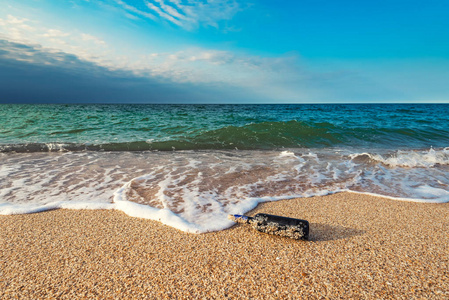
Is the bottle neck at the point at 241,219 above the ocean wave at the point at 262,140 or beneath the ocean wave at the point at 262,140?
above

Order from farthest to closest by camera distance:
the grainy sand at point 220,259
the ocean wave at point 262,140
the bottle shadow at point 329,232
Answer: the ocean wave at point 262,140 → the bottle shadow at point 329,232 → the grainy sand at point 220,259

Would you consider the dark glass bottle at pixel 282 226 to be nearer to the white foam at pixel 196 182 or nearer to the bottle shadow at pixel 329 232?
the bottle shadow at pixel 329 232

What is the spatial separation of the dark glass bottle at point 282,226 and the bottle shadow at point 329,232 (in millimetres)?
161

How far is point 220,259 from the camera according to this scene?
77.8 inches

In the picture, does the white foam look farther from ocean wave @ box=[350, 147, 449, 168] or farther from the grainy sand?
the grainy sand

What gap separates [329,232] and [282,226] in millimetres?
537

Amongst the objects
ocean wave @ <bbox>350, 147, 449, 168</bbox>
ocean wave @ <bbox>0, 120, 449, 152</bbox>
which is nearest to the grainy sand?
ocean wave @ <bbox>350, 147, 449, 168</bbox>

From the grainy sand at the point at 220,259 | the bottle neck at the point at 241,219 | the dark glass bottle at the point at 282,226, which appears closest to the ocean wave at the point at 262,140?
the grainy sand at the point at 220,259

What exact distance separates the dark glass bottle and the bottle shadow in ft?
0.53

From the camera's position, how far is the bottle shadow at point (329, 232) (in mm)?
2331

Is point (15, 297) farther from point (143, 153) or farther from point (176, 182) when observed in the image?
point (143, 153)

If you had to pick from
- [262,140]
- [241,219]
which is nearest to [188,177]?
[241,219]

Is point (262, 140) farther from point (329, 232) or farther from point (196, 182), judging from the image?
point (329, 232)

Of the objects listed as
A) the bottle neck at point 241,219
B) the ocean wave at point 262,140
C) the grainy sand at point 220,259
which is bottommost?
the ocean wave at point 262,140
